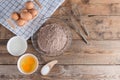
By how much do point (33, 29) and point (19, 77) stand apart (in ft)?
0.58

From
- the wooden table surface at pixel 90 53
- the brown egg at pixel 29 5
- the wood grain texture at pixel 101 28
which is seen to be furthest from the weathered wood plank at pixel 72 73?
the brown egg at pixel 29 5

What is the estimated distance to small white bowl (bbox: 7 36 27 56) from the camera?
1.05m

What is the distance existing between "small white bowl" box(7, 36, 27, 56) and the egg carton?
0.02 m

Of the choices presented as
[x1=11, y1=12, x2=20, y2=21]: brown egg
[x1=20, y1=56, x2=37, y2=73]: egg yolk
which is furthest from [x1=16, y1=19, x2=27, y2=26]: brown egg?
[x1=20, y1=56, x2=37, y2=73]: egg yolk

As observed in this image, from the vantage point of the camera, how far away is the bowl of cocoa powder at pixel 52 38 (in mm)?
1018

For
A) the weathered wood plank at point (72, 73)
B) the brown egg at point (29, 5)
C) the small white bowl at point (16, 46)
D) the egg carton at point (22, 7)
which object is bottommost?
the weathered wood plank at point (72, 73)

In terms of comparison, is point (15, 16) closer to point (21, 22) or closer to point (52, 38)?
point (21, 22)

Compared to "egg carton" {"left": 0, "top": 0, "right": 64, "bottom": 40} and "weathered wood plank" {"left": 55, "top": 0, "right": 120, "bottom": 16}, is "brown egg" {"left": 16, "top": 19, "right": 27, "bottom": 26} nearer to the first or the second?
"egg carton" {"left": 0, "top": 0, "right": 64, "bottom": 40}

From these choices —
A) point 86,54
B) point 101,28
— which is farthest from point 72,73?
point 101,28

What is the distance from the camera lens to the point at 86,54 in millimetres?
1070

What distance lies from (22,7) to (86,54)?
284 mm

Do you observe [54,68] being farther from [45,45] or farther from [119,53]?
[119,53]

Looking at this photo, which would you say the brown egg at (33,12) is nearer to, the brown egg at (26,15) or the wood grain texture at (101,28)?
the brown egg at (26,15)

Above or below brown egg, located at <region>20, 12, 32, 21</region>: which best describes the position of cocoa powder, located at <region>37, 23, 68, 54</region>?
below
